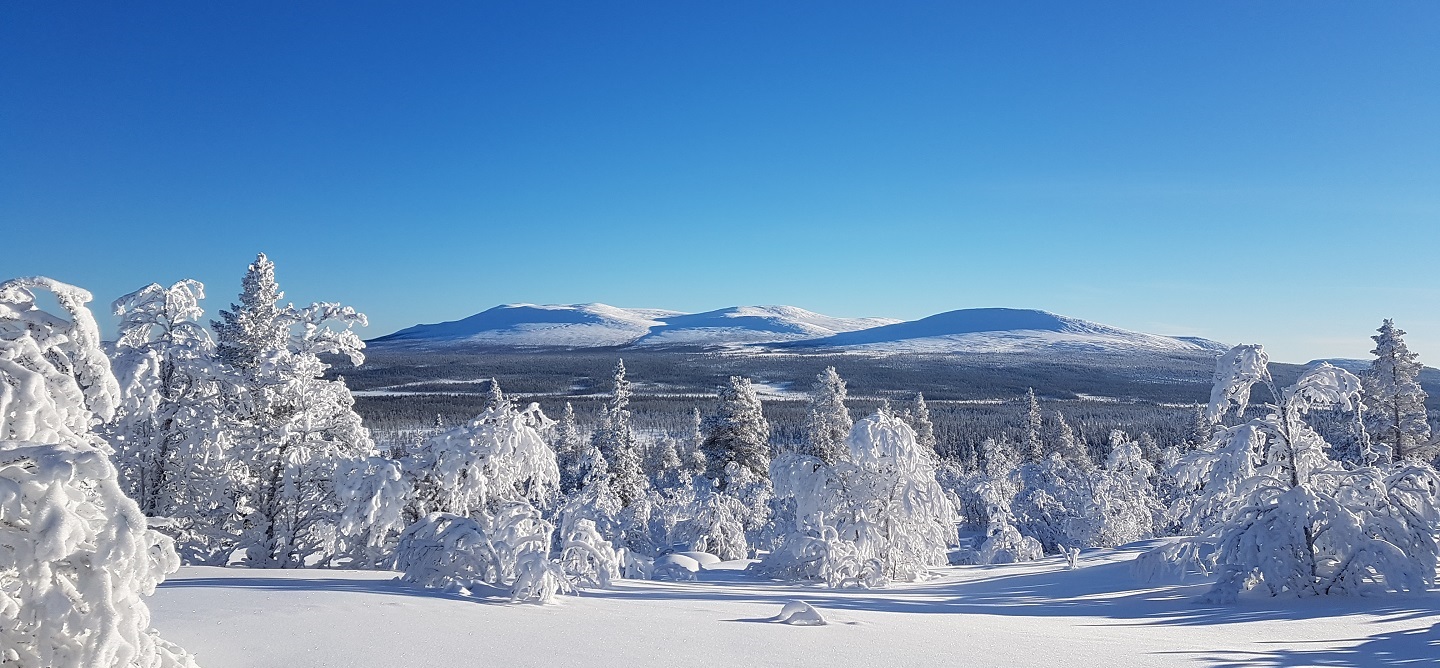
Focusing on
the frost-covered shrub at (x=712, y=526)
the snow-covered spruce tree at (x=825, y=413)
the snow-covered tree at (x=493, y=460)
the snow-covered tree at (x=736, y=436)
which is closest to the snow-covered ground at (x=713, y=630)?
the snow-covered tree at (x=493, y=460)

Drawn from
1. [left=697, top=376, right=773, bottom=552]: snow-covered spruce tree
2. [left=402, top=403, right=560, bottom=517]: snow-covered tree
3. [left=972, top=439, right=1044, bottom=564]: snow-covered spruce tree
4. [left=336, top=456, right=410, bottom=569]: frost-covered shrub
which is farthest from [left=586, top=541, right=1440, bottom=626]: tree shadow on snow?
[left=697, top=376, right=773, bottom=552]: snow-covered spruce tree

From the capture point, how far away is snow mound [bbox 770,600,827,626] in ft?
27.2

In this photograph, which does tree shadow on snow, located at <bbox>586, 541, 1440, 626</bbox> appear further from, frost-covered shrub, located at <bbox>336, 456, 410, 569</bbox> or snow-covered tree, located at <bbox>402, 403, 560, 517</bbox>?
frost-covered shrub, located at <bbox>336, 456, 410, 569</bbox>

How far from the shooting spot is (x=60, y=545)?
3.64 meters

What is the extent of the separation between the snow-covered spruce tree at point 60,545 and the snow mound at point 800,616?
19.5 ft

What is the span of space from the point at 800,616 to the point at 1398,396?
30.0 m

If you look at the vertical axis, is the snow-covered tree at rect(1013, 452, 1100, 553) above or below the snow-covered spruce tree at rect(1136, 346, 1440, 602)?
below

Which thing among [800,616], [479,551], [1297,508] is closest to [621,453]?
[479,551]

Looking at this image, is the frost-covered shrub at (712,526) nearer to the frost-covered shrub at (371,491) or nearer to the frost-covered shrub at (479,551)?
the frost-covered shrub at (371,491)

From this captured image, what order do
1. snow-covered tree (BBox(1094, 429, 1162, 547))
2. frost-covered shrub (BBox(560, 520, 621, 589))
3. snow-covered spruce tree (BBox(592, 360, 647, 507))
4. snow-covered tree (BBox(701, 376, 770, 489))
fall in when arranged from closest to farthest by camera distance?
frost-covered shrub (BBox(560, 520, 621, 589)) → snow-covered tree (BBox(701, 376, 770, 489)) → snow-covered spruce tree (BBox(592, 360, 647, 507)) → snow-covered tree (BBox(1094, 429, 1162, 547))

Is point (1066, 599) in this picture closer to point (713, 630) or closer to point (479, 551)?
point (713, 630)

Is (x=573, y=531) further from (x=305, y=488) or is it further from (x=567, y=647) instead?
(x=305, y=488)

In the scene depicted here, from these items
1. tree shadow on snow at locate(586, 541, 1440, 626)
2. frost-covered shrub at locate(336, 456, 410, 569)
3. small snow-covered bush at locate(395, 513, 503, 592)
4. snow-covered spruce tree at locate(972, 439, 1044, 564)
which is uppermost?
frost-covered shrub at locate(336, 456, 410, 569)

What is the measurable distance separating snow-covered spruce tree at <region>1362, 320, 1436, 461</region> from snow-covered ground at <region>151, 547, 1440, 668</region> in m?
21.2
